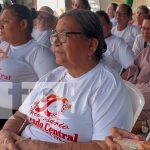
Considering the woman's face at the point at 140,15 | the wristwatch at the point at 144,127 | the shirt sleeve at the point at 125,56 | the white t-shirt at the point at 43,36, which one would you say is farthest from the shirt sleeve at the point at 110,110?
the woman's face at the point at 140,15

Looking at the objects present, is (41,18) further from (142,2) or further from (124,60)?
(142,2)

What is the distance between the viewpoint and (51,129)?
164cm

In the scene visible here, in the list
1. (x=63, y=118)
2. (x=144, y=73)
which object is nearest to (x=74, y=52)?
A: (x=63, y=118)

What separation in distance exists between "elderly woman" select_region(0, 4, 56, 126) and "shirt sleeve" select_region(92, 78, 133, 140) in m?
0.89

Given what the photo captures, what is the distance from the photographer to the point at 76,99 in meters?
1.62

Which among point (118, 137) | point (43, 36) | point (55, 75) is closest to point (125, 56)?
point (43, 36)

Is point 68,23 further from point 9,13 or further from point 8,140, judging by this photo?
point 9,13

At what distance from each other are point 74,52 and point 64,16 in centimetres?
19

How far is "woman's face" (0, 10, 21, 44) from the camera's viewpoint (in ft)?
8.10

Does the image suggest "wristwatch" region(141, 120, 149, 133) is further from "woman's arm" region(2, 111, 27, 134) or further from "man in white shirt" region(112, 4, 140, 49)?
"man in white shirt" region(112, 4, 140, 49)

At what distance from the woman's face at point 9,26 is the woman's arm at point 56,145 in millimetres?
1037

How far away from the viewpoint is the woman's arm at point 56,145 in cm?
146

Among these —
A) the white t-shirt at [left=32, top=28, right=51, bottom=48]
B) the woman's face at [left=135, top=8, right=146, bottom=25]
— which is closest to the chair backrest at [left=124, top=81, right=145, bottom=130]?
the white t-shirt at [left=32, top=28, right=51, bottom=48]

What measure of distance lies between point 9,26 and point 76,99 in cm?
110
